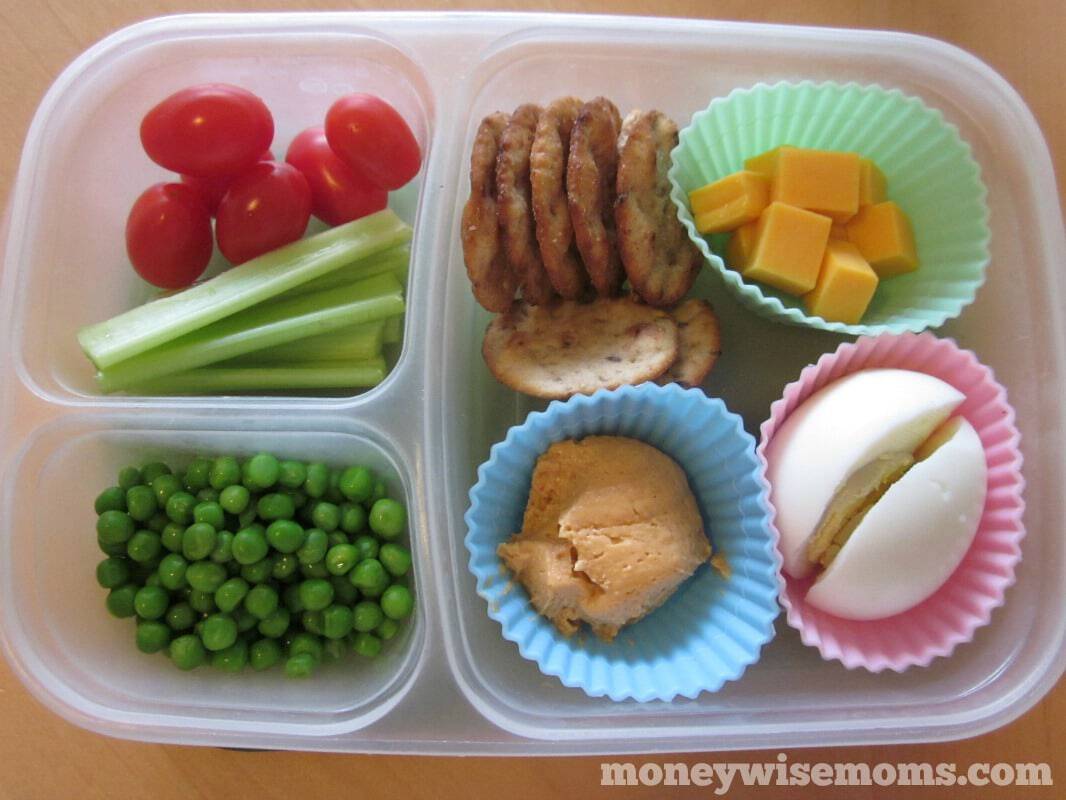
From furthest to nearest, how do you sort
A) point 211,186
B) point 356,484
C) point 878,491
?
point 211,186 → point 356,484 → point 878,491

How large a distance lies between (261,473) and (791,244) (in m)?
0.76

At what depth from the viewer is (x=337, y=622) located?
1021 mm

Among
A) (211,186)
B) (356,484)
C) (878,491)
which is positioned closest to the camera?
(878,491)

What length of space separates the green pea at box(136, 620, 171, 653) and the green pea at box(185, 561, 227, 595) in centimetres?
8

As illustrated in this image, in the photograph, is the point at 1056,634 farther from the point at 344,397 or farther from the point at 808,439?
the point at 344,397

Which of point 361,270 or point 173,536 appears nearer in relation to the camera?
point 173,536

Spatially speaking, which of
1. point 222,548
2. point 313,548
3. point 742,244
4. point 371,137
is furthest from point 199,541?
point 742,244

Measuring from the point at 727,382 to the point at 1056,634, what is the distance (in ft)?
1.76

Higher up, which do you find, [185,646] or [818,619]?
[818,619]

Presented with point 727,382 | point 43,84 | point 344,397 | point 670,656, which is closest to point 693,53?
point 727,382

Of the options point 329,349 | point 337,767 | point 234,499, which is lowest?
point 337,767

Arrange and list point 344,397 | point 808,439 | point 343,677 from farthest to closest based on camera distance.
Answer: point 344,397 → point 343,677 → point 808,439

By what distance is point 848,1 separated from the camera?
1231 mm

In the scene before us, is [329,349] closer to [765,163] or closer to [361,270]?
[361,270]
